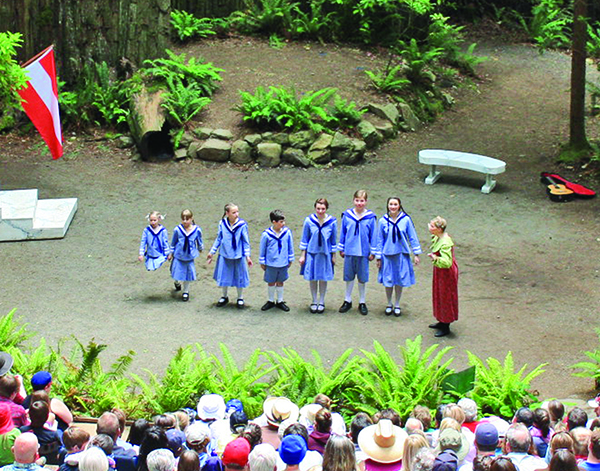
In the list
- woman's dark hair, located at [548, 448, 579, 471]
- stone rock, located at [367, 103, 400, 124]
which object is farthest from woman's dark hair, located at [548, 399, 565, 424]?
stone rock, located at [367, 103, 400, 124]

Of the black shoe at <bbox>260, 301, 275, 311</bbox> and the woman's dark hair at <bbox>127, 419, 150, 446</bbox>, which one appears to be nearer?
the woman's dark hair at <bbox>127, 419, 150, 446</bbox>

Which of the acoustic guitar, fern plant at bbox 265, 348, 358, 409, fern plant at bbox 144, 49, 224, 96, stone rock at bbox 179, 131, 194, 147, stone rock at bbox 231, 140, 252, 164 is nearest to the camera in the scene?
fern plant at bbox 265, 348, 358, 409

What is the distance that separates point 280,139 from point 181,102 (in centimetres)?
229

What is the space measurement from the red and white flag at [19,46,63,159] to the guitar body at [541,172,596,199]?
883cm

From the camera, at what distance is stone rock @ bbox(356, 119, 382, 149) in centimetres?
1880

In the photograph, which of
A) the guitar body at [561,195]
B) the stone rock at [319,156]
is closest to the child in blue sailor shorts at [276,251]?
the stone rock at [319,156]

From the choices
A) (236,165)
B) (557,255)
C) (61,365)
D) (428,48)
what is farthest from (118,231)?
(428,48)

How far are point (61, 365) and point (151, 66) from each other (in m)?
11.1

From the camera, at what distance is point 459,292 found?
13117 mm

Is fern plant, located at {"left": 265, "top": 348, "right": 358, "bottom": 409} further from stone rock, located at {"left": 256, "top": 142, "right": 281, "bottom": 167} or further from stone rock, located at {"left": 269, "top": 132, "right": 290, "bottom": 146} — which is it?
stone rock, located at {"left": 269, "top": 132, "right": 290, "bottom": 146}

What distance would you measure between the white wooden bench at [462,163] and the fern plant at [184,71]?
17.2 feet

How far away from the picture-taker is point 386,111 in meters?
19.6

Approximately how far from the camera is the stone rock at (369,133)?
1880 cm

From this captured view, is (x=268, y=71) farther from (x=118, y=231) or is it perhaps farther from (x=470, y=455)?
(x=470, y=455)
